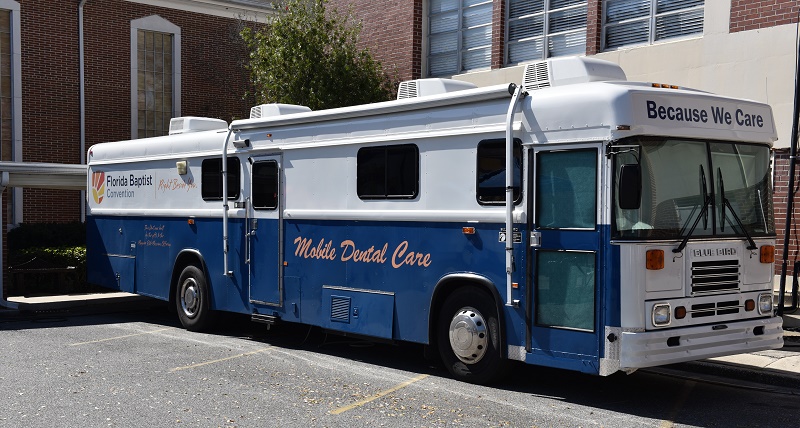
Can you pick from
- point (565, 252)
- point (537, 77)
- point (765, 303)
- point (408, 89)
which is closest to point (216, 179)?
point (408, 89)

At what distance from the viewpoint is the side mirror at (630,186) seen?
24.6ft

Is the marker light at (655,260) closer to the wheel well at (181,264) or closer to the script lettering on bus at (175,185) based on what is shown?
the wheel well at (181,264)

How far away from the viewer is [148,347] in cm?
1108

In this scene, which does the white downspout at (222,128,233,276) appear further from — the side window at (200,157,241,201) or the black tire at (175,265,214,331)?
the black tire at (175,265,214,331)

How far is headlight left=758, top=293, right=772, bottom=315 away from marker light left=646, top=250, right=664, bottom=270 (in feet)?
4.77

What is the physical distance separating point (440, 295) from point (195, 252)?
4811 mm

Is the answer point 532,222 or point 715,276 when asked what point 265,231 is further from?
point 715,276

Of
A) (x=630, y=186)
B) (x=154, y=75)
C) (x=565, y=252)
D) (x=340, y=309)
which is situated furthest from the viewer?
(x=154, y=75)

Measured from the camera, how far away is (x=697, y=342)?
7.87 m

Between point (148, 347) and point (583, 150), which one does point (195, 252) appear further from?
point (583, 150)

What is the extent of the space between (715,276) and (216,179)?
694 cm

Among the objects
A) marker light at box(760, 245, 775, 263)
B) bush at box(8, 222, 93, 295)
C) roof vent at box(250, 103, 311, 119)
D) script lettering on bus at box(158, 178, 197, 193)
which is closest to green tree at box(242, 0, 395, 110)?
script lettering on bus at box(158, 178, 197, 193)

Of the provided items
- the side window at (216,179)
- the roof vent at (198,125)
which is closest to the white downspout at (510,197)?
the side window at (216,179)

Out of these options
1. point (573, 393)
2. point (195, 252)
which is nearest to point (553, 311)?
point (573, 393)
